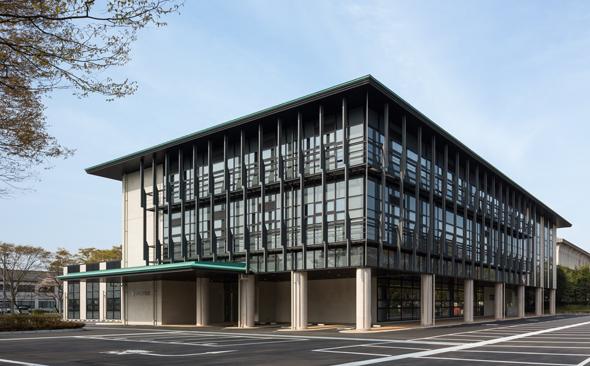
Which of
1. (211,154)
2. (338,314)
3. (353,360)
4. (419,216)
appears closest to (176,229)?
(211,154)

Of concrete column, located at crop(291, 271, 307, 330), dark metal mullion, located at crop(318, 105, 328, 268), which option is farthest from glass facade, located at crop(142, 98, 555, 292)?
concrete column, located at crop(291, 271, 307, 330)

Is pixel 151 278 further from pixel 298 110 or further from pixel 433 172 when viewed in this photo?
pixel 433 172

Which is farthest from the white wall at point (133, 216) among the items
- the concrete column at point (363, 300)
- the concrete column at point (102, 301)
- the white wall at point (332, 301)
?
the concrete column at point (363, 300)

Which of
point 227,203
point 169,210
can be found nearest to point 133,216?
point 169,210

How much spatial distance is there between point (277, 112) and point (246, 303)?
13.9 meters

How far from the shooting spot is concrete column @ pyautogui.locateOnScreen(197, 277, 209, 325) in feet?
134

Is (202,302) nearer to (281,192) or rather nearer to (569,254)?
(281,192)

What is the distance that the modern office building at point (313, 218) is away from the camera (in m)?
33.9

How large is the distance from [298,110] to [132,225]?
22873 mm

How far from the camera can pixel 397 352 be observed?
66.4 ft

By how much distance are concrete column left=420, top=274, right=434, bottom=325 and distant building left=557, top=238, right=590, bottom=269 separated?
2585 inches

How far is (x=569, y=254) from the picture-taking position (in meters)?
103

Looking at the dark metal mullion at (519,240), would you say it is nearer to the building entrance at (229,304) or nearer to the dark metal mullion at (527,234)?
the dark metal mullion at (527,234)

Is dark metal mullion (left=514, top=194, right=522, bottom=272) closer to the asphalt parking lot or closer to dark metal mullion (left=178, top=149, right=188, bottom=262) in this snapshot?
the asphalt parking lot
